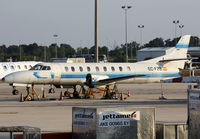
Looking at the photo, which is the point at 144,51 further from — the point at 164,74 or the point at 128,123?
the point at 128,123

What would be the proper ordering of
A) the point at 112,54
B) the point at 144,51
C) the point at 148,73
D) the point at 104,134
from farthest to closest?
the point at 112,54, the point at 144,51, the point at 148,73, the point at 104,134

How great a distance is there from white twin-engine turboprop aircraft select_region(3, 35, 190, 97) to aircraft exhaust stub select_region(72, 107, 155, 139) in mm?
18575

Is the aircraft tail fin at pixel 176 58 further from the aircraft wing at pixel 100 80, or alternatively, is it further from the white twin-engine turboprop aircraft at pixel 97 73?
the aircraft wing at pixel 100 80

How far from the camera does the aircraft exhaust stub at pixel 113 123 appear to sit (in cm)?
1116

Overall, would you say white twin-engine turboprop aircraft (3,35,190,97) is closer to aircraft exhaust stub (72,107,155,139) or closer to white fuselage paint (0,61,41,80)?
white fuselage paint (0,61,41,80)

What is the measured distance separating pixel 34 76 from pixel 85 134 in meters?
18.9

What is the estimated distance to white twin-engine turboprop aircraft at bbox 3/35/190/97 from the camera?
3009cm

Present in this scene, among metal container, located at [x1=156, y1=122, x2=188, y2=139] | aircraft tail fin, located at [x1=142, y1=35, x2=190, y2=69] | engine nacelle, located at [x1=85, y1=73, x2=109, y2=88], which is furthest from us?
aircraft tail fin, located at [x1=142, y1=35, x2=190, y2=69]

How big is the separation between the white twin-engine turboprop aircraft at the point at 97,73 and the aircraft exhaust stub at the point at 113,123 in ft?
60.9

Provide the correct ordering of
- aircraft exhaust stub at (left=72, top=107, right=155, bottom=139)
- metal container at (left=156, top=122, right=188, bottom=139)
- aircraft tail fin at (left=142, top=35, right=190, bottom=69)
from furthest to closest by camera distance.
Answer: aircraft tail fin at (left=142, top=35, right=190, bottom=69) → metal container at (left=156, top=122, right=188, bottom=139) → aircraft exhaust stub at (left=72, top=107, right=155, bottom=139)

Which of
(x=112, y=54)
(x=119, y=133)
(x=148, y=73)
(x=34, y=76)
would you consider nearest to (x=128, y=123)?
(x=119, y=133)

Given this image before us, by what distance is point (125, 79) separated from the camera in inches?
1241

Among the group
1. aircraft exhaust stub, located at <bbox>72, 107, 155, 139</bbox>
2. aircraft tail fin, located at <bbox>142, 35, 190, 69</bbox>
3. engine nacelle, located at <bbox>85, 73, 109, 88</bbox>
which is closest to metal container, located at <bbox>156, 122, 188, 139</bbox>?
aircraft exhaust stub, located at <bbox>72, 107, 155, 139</bbox>

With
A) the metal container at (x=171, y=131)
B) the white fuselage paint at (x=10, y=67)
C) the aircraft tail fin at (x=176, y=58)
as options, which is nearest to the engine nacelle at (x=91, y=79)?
the aircraft tail fin at (x=176, y=58)
